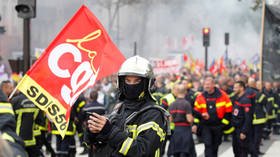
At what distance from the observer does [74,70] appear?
6.09m

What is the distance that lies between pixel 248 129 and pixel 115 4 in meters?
27.9

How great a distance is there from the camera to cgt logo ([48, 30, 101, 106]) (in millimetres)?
5965

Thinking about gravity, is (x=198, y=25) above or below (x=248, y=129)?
above

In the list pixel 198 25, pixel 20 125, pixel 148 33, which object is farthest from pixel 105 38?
pixel 198 25

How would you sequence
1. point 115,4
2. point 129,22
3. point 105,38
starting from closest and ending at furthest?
point 105,38, point 115,4, point 129,22

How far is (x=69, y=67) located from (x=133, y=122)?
2.24 metres

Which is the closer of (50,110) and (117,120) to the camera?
(117,120)

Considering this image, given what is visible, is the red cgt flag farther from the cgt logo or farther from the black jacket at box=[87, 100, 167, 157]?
the black jacket at box=[87, 100, 167, 157]

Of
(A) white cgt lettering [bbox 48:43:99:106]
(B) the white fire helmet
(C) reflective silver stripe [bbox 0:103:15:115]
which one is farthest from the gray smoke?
(C) reflective silver stripe [bbox 0:103:15:115]

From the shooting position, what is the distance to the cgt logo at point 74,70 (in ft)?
19.6

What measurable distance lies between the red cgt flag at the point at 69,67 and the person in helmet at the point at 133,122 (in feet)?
5.98

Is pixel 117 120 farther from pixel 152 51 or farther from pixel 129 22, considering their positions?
pixel 152 51

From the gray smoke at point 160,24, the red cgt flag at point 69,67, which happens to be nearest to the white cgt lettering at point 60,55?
the red cgt flag at point 69,67

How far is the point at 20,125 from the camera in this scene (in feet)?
29.1
